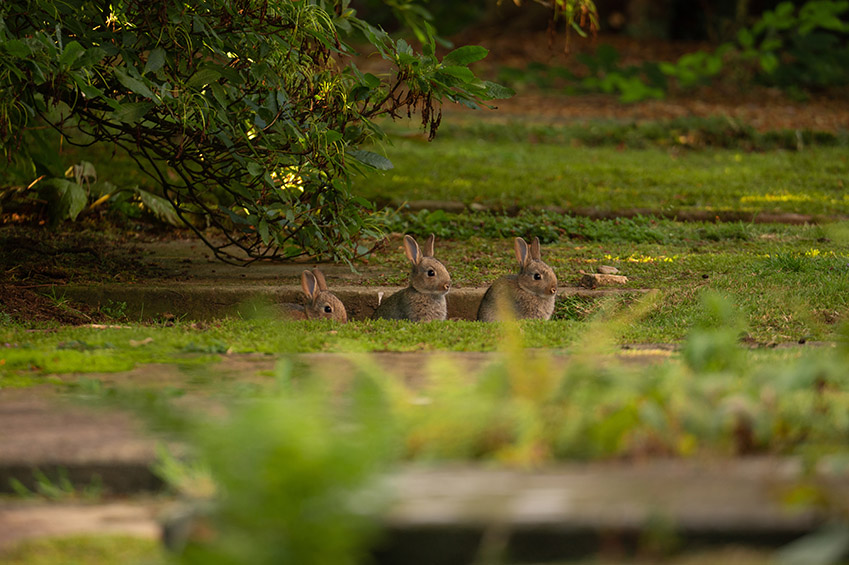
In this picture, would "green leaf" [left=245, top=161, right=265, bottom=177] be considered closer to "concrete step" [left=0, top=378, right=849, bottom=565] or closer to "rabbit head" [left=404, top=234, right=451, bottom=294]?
"rabbit head" [left=404, top=234, right=451, bottom=294]

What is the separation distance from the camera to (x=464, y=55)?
6305 millimetres

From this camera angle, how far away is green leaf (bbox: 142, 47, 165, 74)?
20.0 feet

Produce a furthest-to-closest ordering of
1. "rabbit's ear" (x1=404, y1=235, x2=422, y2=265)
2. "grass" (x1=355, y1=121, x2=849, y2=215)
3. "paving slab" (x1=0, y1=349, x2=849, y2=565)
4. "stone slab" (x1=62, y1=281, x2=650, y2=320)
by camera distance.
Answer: "grass" (x1=355, y1=121, x2=849, y2=215) < "rabbit's ear" (x1=404, y1=235, x2=422, y2=265) < "stone slab" (x1=62, y1=281, x2=650, y2=320) < "paving slab" (x1=0, y1=349, x2=849, y2=565)

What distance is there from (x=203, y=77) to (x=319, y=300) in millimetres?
1672

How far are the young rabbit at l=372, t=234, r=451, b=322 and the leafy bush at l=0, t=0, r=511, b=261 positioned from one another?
52cm

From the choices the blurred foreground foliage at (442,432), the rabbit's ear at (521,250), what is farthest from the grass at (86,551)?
the rabbit's ear at (521,250)

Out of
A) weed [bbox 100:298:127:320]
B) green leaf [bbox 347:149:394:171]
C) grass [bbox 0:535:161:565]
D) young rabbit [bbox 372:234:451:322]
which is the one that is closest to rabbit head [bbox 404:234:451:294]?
young rabbit [bbox 372:234:451:322]

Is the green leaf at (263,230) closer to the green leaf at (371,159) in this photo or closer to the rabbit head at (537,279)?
the green leaf at (371,159)

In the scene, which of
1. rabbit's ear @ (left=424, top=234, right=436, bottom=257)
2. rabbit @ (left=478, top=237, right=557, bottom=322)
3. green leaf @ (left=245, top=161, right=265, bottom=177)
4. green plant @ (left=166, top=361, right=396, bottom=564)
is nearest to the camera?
green plant @ (left=166, top=361, right=396, bottom=564)

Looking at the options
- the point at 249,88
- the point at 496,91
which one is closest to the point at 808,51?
the point at 496,91

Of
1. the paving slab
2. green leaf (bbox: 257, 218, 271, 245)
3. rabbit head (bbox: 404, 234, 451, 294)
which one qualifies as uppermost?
the paving slab

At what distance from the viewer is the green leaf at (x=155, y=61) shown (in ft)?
20.0

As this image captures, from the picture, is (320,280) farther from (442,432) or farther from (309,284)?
(442,432)

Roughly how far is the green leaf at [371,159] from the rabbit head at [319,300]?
883 millimetres
